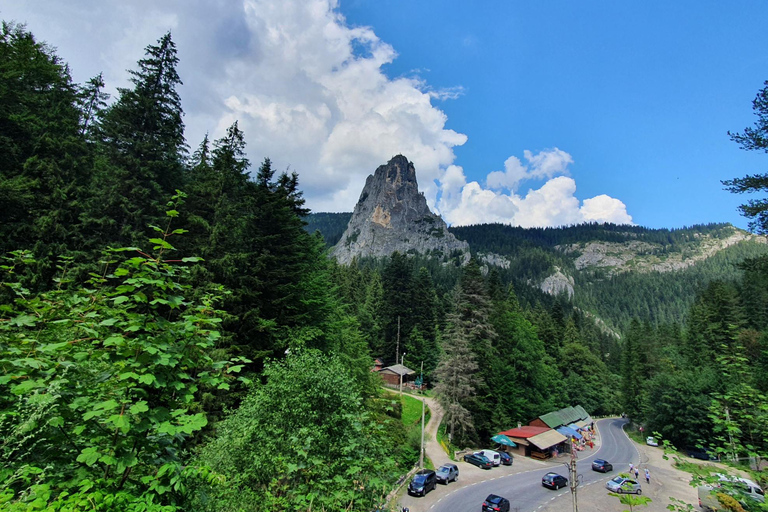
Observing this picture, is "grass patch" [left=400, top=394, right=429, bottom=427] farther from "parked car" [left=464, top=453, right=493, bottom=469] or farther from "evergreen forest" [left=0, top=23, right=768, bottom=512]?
"parked car" [left=464, top=453, right=493, bottom=469]

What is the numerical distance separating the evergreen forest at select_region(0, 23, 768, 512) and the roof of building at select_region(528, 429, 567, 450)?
3437 millimetres

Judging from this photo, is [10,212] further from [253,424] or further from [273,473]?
[273,473]

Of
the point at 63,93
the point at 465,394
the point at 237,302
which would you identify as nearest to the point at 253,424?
the point at 237,302

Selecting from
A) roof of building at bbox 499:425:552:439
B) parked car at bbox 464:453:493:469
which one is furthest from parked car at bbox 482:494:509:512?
roof of building at bbox 499:425:552:439

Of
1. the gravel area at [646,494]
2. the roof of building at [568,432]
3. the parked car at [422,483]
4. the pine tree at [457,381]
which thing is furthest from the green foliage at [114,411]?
the roof of building at [568,432]

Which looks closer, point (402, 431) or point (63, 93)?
point (63, 93)

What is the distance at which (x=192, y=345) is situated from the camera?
11.2 ft

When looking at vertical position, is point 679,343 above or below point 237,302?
below

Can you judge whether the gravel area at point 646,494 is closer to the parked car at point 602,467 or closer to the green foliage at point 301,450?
the parked car at point 602,467

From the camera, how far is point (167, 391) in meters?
3.29

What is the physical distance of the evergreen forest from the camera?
3.08m

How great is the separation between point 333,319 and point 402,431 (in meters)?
9.70

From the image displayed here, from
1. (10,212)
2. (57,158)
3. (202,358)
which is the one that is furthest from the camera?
(57,158)

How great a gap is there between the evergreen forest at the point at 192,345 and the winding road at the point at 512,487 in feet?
9.69
